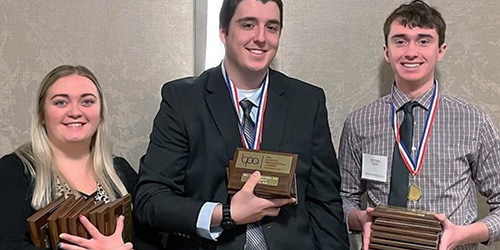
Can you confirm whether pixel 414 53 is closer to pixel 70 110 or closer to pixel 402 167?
pixel 402 167

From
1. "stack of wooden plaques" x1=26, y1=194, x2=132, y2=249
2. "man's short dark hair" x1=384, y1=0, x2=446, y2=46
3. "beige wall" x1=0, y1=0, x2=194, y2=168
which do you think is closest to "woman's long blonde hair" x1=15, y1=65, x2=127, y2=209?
"stack of wooden plaques" x1=26, y1=194, x2=132, y2=249

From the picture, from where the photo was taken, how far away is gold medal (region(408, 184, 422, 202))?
76.5 inches

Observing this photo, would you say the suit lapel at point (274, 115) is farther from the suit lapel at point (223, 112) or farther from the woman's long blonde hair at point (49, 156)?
the woman's long blonde hair at point (49, 156)

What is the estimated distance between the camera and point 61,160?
1.96 meters

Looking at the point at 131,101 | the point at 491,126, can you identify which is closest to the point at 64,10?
the point at 131,101

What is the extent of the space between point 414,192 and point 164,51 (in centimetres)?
108

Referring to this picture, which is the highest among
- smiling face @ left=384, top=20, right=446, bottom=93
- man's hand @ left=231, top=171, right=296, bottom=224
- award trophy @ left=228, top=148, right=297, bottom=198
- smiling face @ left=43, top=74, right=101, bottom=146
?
smiling face @ left=384, top=20, right=446, bottom=93

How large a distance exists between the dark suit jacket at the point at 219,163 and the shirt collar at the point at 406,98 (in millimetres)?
300

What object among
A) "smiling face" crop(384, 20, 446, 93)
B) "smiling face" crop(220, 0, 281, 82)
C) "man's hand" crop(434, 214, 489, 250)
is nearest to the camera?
"man's hand" crop(434, 214, 489, 250)

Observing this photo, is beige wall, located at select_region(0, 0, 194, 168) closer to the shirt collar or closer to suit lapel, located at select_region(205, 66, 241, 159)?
suit lapel, located at select_region(205, 66, 241, 159)

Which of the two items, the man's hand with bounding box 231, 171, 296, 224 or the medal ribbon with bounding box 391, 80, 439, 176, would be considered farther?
the medal ribbon with bounding box 391, 80, 439, 176

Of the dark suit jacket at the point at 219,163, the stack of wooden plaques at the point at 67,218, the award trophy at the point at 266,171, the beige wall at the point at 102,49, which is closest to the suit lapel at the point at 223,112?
the dark suit jacket at the point at 219,163

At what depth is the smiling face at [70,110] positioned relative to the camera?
6.27ft

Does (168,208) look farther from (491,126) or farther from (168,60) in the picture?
(491,126)
